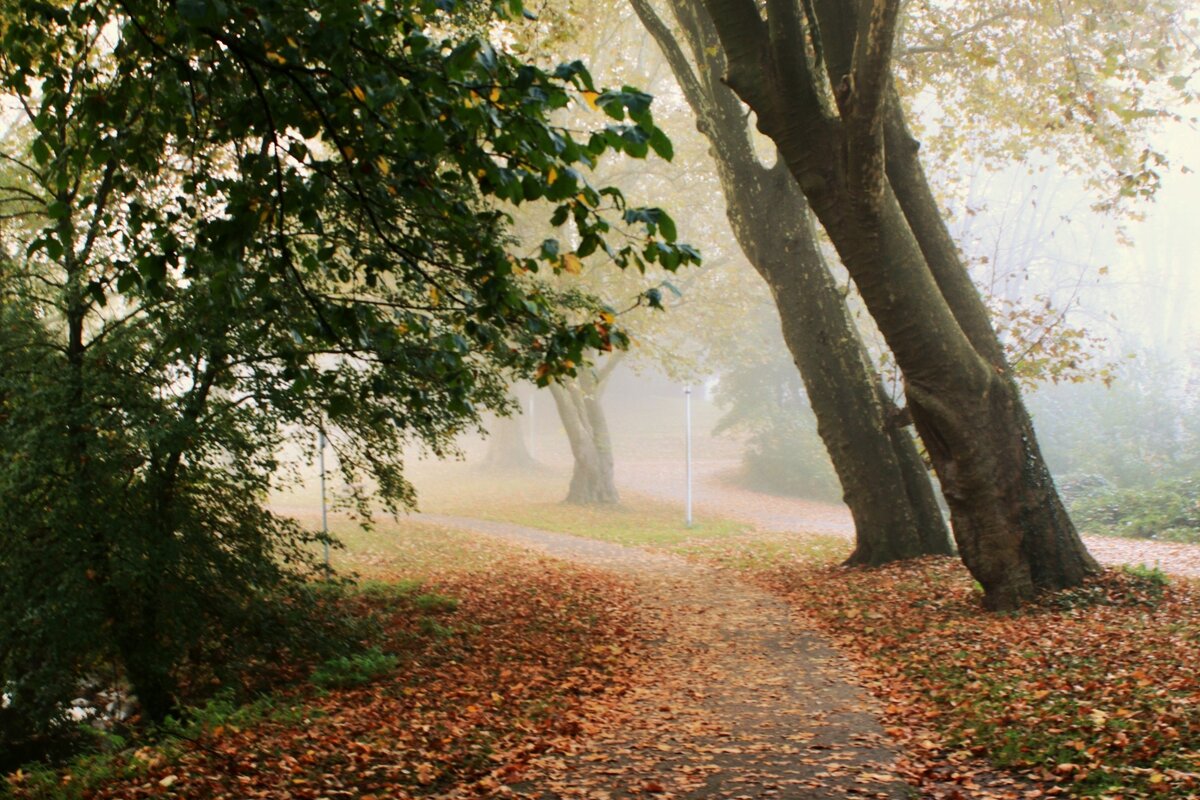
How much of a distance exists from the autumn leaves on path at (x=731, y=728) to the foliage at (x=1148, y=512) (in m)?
14.2

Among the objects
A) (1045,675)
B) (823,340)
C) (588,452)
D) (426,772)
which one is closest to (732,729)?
(426,772)

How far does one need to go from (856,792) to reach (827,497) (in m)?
29.0

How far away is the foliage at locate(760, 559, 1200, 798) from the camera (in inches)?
196

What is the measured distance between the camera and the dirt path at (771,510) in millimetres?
16703

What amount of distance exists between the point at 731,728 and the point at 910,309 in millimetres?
4584

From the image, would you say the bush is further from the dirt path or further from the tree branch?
the dirt path

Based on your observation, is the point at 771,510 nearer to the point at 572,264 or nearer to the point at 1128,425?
the point at 1128,425

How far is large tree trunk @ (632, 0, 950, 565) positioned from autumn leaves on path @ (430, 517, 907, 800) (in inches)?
110

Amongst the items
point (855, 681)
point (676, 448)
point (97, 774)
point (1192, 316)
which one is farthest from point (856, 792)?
point (1192, 316)

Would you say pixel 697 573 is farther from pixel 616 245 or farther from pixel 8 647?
pixel 616 245

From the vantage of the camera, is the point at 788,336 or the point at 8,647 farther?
the point at 788,336

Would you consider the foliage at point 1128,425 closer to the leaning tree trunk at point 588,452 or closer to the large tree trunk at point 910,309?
the leaning tree trunk at point 588,452

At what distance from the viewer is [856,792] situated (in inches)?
195

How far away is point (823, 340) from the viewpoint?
42.5ft
